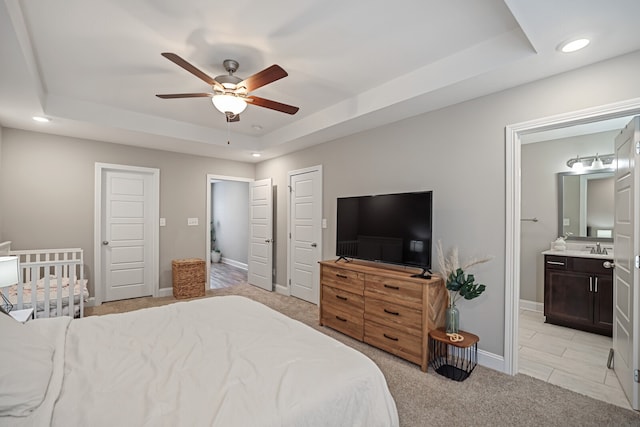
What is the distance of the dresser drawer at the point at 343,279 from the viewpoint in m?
3.22

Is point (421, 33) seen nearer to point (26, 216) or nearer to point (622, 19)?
point (622, 19)

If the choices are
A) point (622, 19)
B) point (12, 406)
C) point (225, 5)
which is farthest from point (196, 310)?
point (622, 19)

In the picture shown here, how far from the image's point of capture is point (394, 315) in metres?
2.86

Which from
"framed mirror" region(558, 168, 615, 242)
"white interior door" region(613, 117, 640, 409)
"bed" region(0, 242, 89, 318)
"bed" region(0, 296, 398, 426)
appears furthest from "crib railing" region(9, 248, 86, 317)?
"framed mirror" region(558, 168, 615, 242)

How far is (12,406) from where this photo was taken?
41.4 inches

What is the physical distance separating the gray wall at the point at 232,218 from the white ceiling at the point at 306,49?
13.3 feet

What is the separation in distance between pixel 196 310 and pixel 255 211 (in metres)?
3.60

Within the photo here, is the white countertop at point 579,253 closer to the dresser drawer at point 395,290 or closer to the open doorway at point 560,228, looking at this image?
the open doorway at point 560,228

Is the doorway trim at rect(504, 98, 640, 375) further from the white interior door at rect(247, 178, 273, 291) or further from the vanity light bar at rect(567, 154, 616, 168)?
the white interior door at rect(247, 178, 273, 291)

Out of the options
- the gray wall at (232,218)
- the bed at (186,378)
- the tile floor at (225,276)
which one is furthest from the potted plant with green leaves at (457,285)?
the gray wall at (232,218)

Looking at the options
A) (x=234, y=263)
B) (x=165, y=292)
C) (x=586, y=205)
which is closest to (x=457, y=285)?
(x=586, y=205)

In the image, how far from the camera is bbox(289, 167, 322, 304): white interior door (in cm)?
459

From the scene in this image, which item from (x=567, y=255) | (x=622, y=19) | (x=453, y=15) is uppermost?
(x=453, y=15)

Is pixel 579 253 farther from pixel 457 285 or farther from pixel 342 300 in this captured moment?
pixel 342 300
